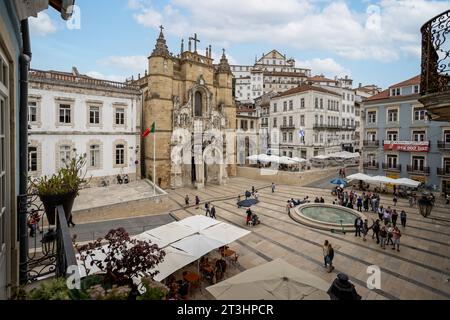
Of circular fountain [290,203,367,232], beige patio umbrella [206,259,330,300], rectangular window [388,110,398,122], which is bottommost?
circular fountain [290,203,367,232]

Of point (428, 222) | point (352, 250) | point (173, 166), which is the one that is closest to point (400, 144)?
point (428, 222)

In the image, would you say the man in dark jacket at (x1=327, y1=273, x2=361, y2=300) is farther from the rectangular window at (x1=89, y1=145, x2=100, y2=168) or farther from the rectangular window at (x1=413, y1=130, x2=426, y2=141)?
the rectangular window at (x1=413, y1=130, x2=426, y2=141)

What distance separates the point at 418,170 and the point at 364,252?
19122 mm

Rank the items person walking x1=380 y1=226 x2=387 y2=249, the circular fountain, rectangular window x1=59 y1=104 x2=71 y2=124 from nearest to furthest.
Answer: person walking x1=380 y1=226 x2=387 y2=249 < the circular fountain < rectangular window x1=59 y1=104 x2=71 y2=124

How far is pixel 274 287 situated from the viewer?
7270 mm

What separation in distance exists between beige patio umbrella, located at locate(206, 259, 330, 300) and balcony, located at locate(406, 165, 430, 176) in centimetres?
2615

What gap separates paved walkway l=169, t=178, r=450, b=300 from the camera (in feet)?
35.0

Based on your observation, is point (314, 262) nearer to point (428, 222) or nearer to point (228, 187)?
point (428, 222)

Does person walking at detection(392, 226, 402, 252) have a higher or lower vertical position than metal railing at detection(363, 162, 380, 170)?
lower

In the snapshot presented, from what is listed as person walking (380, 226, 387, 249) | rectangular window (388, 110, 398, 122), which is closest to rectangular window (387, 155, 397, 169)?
rectangular window (388, 110, 398, 122)

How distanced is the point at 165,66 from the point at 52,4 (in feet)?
87.9

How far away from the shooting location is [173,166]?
31234mm

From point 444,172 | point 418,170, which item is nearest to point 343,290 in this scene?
point 444,172

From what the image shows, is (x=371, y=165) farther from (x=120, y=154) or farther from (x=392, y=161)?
(x=120, y=154)
